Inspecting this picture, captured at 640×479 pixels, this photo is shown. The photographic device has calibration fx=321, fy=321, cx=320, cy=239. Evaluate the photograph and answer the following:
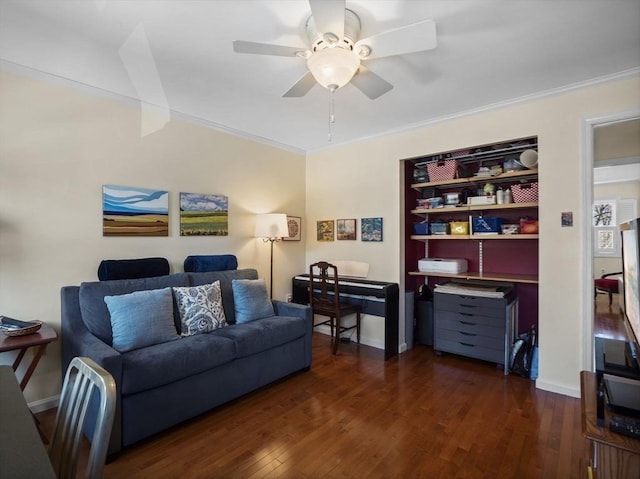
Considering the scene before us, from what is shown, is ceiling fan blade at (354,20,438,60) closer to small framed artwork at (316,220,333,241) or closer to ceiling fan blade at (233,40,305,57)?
ceiling fan blade at (233,40,305,57)

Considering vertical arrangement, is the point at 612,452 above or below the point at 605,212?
below

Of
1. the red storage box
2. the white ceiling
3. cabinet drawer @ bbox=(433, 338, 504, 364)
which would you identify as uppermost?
the white ceiling

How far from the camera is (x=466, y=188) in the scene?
379cm

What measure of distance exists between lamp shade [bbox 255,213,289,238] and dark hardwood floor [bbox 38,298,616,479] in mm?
1577

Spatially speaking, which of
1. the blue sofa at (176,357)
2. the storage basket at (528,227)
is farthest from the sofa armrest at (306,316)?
the storage basket at (528,227)

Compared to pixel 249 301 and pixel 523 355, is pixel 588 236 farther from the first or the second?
pixel 249 301

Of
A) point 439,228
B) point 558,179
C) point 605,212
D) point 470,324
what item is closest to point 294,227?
point 439,228

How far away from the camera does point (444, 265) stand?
11.7 feet

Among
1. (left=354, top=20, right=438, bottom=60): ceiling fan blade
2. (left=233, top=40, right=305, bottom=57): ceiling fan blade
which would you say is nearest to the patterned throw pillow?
(left=233, top=40, right=305, bottom=57): ceiling fan blade

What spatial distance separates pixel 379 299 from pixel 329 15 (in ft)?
9.04

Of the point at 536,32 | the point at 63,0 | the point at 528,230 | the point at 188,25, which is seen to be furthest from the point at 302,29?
the point at 528,230

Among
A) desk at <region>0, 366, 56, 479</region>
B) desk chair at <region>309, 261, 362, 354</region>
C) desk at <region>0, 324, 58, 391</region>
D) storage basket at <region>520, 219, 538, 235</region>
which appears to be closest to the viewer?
desk at <region>0, 366, 56, 479</region>

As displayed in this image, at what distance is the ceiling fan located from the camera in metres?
1.58

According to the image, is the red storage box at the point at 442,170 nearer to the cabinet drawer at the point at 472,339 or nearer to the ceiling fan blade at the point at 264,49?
the cabinet drawer at the point at 472,339
